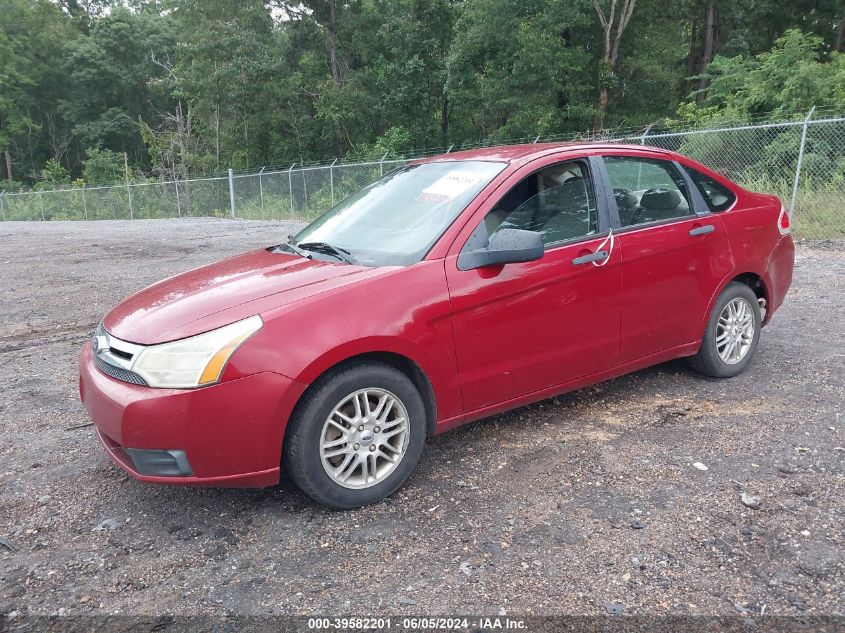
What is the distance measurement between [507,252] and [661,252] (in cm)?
129

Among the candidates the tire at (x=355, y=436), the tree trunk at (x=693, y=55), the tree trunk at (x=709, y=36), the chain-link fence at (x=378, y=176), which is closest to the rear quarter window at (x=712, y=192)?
the tire at (x=355, y=436)

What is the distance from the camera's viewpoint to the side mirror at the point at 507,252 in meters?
3.25

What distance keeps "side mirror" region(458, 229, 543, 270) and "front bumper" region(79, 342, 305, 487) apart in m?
1.09

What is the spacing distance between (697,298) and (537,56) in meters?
24.2

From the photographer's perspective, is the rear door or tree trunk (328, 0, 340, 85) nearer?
the rear door

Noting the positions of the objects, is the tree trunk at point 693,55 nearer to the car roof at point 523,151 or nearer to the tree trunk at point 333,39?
the tree trunk at point 333,39

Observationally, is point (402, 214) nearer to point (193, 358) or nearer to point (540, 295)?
point (540, 295)

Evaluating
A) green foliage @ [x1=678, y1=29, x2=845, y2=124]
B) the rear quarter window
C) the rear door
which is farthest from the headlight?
green foliage @ [x1=678, y1=29, x2=845, y2=124]

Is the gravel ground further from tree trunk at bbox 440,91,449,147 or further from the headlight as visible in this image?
tree trunk at bbox 440,91,449,147

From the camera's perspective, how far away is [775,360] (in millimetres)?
5008

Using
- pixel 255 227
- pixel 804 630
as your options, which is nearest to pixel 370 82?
pixel 255 227

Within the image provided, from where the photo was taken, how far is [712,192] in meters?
4.51

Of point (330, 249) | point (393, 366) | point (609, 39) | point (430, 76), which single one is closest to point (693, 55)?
point (609, 39)

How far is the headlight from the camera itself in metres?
2.70
